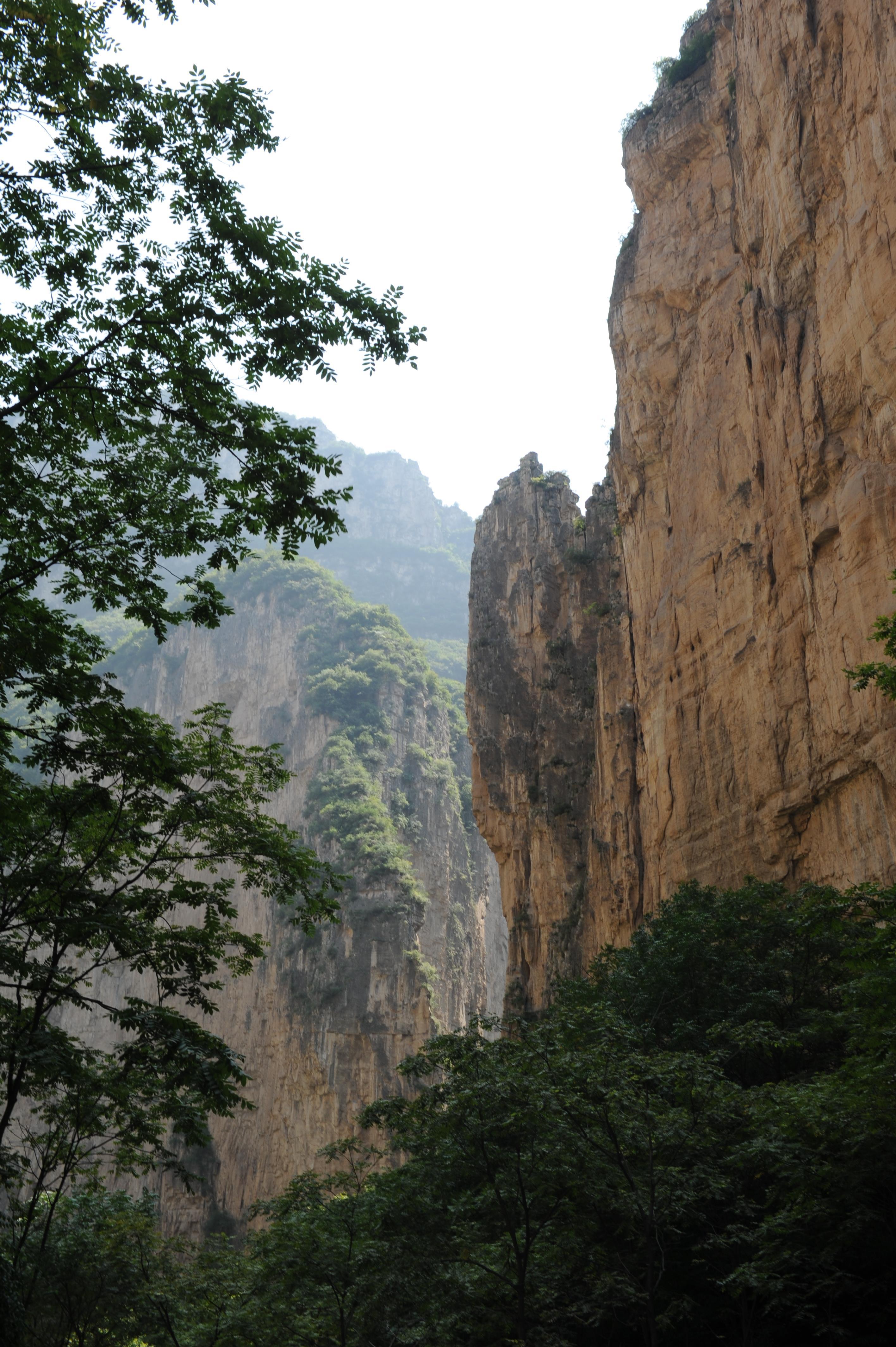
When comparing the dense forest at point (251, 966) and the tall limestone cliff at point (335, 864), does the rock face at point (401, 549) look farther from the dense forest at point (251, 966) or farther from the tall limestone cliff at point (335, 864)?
the dense forest at point (251, 966)

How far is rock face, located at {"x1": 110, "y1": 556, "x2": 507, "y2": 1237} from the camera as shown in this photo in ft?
153

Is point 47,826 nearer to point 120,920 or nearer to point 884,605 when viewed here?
point 120,920

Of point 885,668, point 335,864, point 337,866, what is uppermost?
point 335,864

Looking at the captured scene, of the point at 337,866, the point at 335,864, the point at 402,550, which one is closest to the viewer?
the point at 337,866

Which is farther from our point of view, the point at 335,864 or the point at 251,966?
the point at 335,864

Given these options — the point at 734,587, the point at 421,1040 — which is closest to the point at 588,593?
the point at 734,587

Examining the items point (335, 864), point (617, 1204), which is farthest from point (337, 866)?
point (617, 1204)

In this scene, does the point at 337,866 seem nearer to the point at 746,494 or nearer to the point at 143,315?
the point at 746,494

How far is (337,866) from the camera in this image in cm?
5316

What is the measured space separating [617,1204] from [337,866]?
146 feet

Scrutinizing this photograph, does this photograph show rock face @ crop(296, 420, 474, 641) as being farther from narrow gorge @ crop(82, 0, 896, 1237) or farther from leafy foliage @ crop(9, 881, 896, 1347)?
leafy foliage @ crop(9, 881, 896, 1347)

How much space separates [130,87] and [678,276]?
1932cm

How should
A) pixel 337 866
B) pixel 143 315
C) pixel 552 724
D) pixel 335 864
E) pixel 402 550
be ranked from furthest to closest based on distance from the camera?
pixel 402 550 < pixel 335 864 < pixel 337 866 < pixel 552 724 < pixel 143 315

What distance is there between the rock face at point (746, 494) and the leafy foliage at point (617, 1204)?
652 cm
